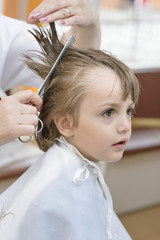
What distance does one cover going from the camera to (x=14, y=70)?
151 cm

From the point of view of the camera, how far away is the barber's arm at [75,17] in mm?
1119

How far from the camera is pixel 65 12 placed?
3.74ft

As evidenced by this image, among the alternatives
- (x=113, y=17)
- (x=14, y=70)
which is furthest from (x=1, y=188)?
(x=113, y=17)

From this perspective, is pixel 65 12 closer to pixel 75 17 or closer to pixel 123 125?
pixel 75 17

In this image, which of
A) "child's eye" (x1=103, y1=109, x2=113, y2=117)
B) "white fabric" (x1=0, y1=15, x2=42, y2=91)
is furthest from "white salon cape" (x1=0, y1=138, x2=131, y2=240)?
"white fabric" (x1=0, y1=15, x2=42, y2=91)

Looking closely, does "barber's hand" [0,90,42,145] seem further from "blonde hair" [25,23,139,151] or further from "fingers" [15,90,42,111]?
"blonde hair" [25,23,139,151]

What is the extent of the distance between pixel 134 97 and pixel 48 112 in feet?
0.73

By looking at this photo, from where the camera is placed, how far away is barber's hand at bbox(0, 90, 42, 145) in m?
0.94

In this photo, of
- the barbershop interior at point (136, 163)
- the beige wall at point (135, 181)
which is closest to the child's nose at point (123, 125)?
the barbershop interior at point (136, 163)

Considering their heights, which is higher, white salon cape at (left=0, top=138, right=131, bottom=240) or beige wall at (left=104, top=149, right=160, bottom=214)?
white salon cape at (left=0, top=138, right=131, bottom=240)

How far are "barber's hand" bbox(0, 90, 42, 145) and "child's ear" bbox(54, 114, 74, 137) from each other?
117mm

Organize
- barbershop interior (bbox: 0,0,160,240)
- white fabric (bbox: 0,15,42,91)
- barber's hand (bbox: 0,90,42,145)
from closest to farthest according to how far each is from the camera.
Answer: barber's hand (bbox: 0,90,42,145)
white fabric (bbox: 0,15,42,91)
barbershop interior (bbox: 0,0,160,240)

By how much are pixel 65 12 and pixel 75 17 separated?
4 centimetres

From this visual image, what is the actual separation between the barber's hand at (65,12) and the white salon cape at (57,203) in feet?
1.06
